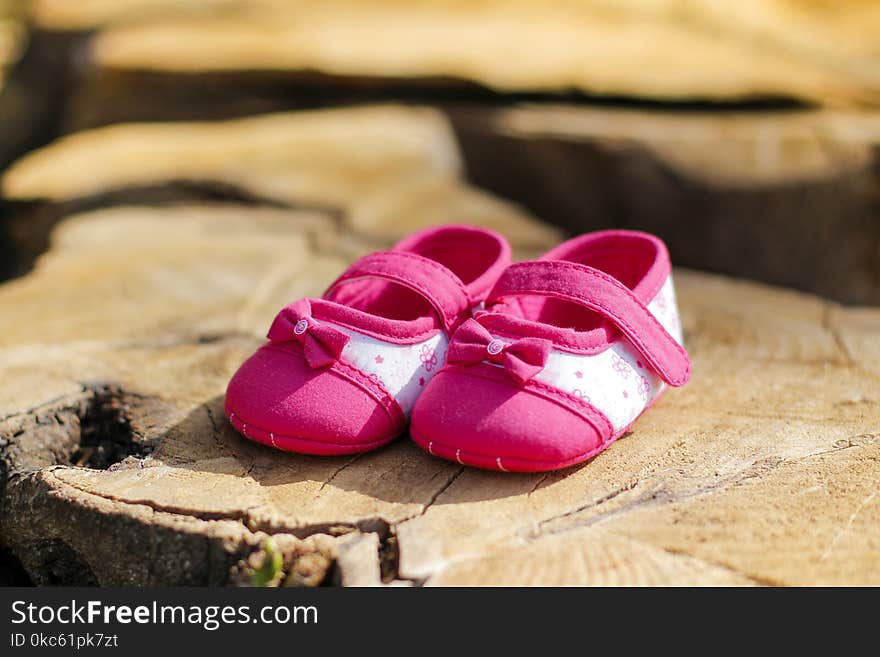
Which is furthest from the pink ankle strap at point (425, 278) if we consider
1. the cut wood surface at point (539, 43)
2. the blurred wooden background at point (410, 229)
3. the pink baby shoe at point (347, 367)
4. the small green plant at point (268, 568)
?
the cut wood surface at point (539, 43)

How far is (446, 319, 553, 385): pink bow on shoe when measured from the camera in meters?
1.42

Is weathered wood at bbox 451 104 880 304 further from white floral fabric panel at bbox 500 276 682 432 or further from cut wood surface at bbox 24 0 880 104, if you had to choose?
white floral fabric panel at bbox 500 276 682 432

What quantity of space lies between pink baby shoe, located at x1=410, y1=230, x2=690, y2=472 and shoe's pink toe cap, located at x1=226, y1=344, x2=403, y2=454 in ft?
0.25

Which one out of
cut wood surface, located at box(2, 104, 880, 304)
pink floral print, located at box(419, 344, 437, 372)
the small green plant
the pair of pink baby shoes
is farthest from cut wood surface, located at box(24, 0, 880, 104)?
the small green plant

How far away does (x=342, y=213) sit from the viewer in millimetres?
2568

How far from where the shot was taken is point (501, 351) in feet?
4.74

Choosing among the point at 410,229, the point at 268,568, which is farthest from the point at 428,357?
the point at 410,229

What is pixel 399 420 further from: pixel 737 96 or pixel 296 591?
pixel 737 96

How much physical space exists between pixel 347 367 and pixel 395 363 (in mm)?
78

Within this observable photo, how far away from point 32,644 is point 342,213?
1.54 m

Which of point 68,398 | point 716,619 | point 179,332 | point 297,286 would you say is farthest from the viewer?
point 297,286

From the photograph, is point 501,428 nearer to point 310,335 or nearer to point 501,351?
point 501,351

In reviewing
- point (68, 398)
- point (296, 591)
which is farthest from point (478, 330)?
point (68, 398)

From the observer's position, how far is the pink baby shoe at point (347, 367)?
4.80ft
